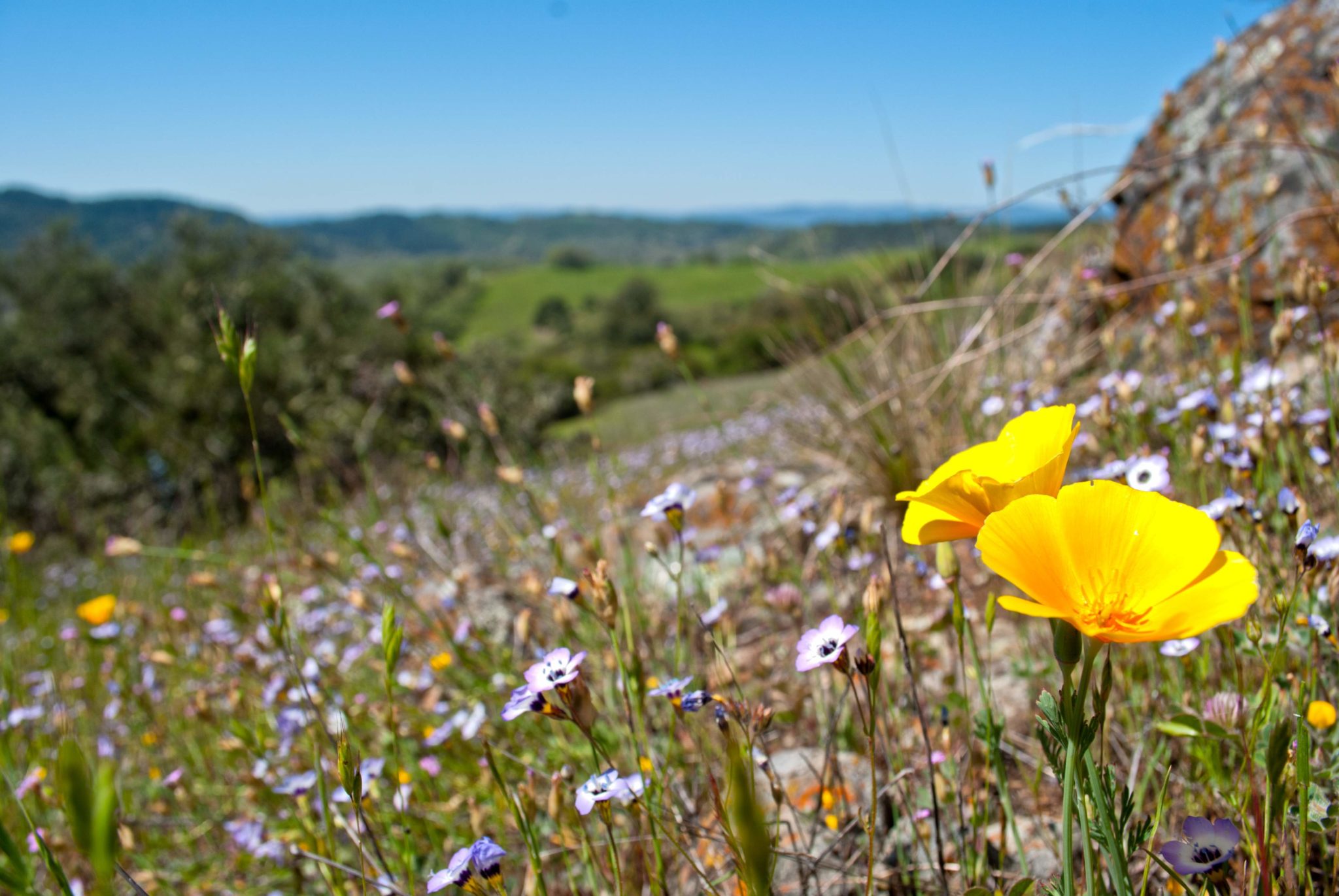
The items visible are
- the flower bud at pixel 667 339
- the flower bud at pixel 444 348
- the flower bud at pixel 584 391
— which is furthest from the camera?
the flower bud at pixel 444 348

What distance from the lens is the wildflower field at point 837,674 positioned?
3.14 ft

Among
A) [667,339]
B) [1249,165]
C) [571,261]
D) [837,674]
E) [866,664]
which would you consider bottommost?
[837,674]

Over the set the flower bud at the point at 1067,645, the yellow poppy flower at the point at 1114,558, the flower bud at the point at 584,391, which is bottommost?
the flower bud at the point at 1067,645

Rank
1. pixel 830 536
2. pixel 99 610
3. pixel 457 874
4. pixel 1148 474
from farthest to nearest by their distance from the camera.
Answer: pixel 99 610, pixel 830 536, pixel 1148 474, pixel 457 874

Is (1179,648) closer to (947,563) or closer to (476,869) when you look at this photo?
(947,563)

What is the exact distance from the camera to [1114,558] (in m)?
→ 0.92

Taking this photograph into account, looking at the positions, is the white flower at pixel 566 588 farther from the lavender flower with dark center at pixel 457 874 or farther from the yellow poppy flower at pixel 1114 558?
the yellow poppy flower at pixel 1114 558

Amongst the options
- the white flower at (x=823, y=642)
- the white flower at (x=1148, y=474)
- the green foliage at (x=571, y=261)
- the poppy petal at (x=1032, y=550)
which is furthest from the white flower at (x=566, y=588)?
the green foliage at (x=571, y=261)

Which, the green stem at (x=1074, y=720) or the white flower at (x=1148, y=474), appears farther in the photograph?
the white flower at (x=1148, y=474)

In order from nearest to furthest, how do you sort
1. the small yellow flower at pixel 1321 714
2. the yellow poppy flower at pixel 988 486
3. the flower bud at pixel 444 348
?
the yellow poppy flower at pixel 988 486, the small yellow flower at pixel 1321 714, the flower bud at pixel 444 348

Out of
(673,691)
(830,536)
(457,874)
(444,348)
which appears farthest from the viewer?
(444,348)

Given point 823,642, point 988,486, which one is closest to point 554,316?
point 823,642

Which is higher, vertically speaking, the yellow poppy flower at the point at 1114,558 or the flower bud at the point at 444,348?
the flower bud at the point at 444,348

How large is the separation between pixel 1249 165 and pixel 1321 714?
3.57 m
